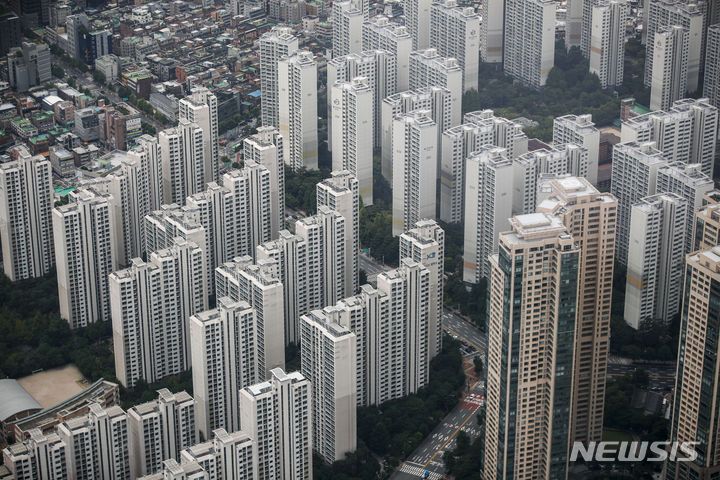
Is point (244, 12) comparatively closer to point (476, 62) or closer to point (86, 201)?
point (476, 62)

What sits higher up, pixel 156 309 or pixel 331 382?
pixel 156 309

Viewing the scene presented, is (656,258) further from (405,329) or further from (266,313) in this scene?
(266,313)

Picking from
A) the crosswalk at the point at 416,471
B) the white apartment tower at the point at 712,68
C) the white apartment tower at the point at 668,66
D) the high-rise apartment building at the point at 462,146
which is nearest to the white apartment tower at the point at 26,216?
the high-rise apartment building at the point at 462,146

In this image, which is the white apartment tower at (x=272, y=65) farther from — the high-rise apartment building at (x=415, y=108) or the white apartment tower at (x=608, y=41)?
the white apartment tower at (x=608, y=41)

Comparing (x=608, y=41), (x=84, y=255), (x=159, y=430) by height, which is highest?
(x=608, y=41)

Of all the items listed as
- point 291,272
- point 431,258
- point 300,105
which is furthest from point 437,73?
point 291,272

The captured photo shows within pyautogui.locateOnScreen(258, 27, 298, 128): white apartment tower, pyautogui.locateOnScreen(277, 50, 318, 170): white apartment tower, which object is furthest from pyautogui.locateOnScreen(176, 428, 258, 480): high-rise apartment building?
pyautogui.locateOnScreen(258, 27, 298, 128): white apartment tower

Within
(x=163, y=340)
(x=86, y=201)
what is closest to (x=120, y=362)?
(x=163, y=340)
